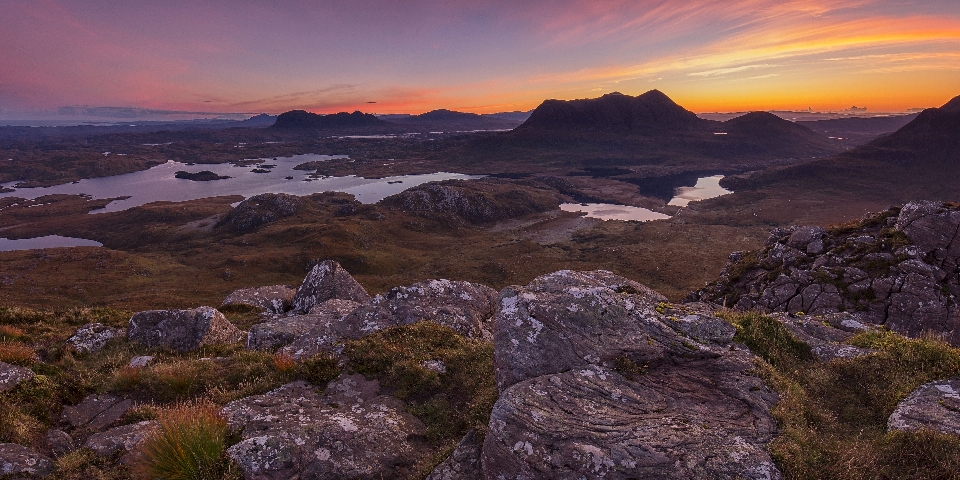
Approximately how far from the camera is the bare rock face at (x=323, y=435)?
318 inches

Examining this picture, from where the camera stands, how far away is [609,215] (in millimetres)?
172500

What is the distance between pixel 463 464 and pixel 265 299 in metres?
28.3

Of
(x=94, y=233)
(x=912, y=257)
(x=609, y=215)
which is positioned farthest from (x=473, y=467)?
(x=94, y=233)

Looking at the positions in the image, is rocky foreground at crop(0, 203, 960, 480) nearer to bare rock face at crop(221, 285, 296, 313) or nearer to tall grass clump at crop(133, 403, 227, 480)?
tall grass clump at crop(133, 403, 227, 480)

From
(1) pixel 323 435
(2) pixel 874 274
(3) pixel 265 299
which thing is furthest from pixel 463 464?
(2) pixel 874 274

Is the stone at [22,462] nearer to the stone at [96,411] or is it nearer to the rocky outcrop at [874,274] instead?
the stone at [96,411]

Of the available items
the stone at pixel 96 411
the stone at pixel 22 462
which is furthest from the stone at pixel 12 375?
the stone at pixel 22 462

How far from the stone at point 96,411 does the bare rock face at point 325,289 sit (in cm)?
1624

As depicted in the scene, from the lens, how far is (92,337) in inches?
693

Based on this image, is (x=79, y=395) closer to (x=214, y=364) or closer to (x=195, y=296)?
(x=214, y=364)

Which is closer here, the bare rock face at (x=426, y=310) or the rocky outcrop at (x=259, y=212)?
the bare rock face at (x=426, y=310)

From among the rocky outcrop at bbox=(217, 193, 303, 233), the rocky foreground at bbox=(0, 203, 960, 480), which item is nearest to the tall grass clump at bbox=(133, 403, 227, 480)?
the rocky foreground at bbox=(0, 203, 960, 480)

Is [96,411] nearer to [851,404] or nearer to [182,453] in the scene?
[182,453]

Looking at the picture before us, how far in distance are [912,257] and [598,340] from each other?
97.4 ft
